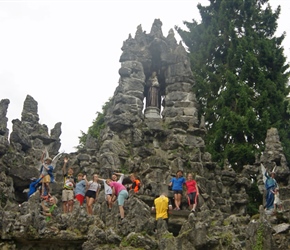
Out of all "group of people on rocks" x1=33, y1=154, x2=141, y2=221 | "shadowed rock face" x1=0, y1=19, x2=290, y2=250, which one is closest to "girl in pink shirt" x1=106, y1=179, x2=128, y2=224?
"group of people on rocks" x1=33, y1=154, x2=141, y2=221

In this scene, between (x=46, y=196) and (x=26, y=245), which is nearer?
(x=26, y=245)

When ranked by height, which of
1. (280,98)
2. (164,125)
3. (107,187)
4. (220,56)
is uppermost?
(220,56)

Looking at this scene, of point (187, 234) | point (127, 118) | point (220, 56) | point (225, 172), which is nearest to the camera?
point (187, 234)

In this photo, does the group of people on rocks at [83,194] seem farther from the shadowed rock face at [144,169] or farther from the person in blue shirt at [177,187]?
the person in blue shirt at [177,187]

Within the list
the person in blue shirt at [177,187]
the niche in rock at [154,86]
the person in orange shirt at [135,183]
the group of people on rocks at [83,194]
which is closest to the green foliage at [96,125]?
the niche in rock at [154,86]

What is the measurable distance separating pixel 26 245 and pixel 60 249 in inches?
25.8

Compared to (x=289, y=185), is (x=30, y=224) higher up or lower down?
lower down

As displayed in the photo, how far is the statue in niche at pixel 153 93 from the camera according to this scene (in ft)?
60.1

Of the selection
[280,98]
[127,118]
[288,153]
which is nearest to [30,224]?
[127,118]

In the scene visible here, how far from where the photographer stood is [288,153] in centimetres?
2258

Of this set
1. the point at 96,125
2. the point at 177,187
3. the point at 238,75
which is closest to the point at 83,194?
the point at 177,187

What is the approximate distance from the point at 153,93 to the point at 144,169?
4394 mm

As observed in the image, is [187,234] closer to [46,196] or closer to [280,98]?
[46,196]

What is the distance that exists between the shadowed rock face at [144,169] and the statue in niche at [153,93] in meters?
0.18
